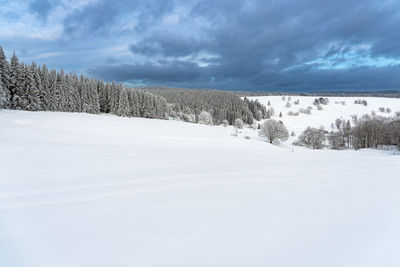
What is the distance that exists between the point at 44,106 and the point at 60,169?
46.4 metres

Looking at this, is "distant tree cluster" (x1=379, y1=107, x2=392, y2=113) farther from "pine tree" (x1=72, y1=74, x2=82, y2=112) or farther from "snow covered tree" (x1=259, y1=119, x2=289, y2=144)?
"pine tree" (x1=72, y1=74, x2=82, y2=112)

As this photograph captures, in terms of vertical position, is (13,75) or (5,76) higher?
(13,75)

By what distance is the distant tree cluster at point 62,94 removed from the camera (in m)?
34.6

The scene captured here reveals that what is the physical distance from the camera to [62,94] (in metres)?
45.0

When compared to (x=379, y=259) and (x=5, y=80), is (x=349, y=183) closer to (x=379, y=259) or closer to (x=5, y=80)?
(x=379, y=259)

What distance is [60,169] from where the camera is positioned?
5.14m

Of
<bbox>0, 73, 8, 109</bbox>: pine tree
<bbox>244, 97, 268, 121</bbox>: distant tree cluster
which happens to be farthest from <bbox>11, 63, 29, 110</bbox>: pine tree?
<bbox>244, 97, 268, 121</bbox>: distant tree cluster

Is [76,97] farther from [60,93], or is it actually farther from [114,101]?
[114,101]

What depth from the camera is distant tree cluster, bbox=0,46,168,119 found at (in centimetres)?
3456

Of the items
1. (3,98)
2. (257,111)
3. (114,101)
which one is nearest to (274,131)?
(114,101)

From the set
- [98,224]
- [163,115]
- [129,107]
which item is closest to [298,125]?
[163,115]

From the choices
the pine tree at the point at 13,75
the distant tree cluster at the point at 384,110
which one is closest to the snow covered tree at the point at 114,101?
the pine tree at the point at 13,75

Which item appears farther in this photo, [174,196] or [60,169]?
[60,169]

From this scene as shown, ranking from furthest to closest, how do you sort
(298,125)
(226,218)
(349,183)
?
(298,125) → (349,183) → (226,218)
